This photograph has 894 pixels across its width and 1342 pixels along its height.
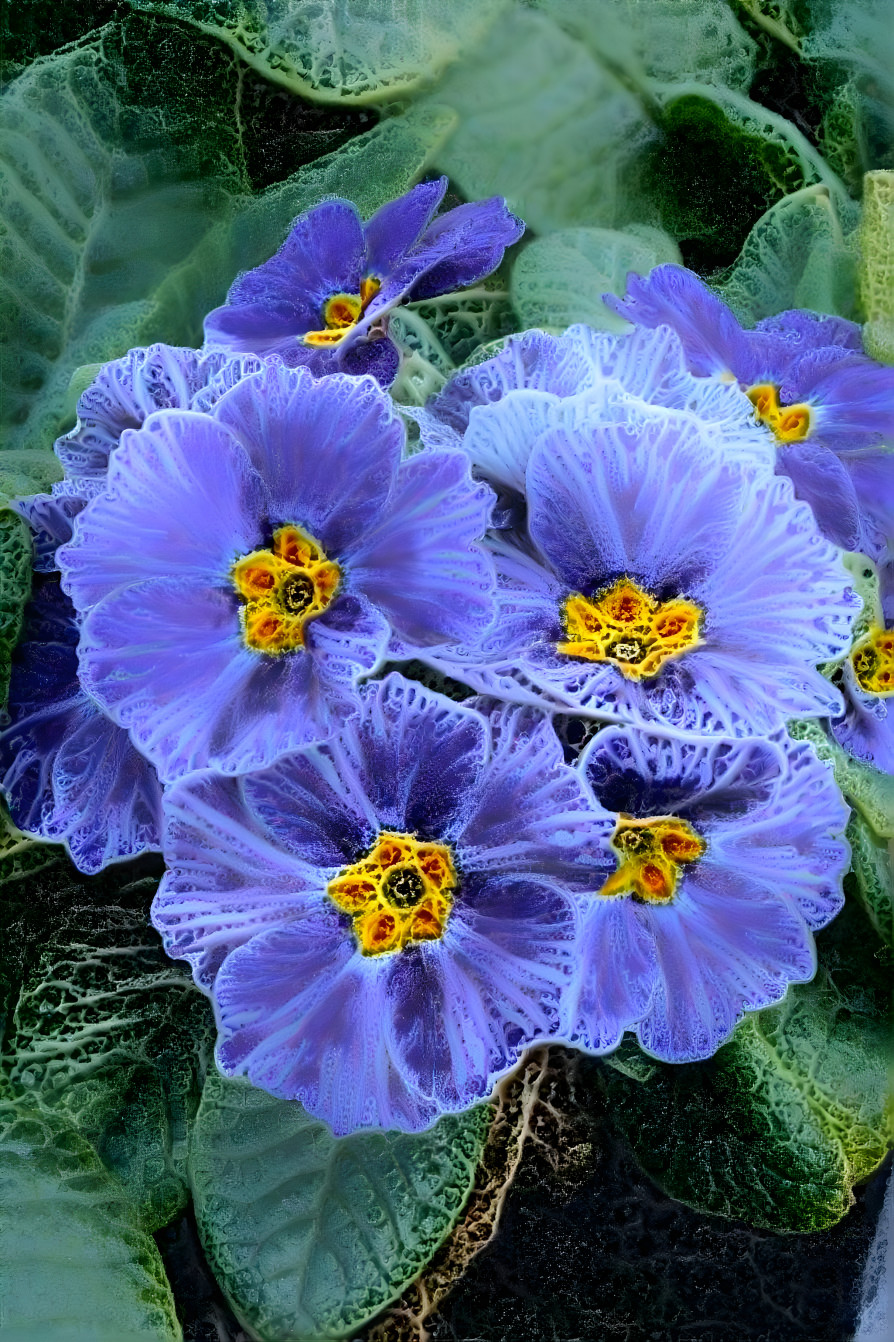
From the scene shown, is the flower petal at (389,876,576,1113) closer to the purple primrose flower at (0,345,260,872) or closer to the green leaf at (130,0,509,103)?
the purple primrose flower at (0,345,260,872)

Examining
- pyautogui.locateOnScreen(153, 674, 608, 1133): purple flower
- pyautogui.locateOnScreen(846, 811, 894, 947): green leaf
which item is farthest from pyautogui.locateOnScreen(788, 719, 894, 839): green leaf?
pyautogui.locateOnScreen(153, 674, 608, 1133): purple flower

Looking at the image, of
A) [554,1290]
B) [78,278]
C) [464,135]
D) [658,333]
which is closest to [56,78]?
[78,278]

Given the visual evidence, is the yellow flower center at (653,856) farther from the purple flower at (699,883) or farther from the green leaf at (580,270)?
the green leaf at (580,270)

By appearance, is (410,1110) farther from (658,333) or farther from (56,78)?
(56,78)

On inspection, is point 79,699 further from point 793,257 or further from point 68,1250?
point 793,257

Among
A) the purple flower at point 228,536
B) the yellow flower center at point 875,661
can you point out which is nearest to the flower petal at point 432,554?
the purple flower at point 228,536

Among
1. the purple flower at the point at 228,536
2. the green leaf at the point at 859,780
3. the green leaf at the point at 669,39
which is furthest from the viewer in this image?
the green leaf at the point at 669,39
